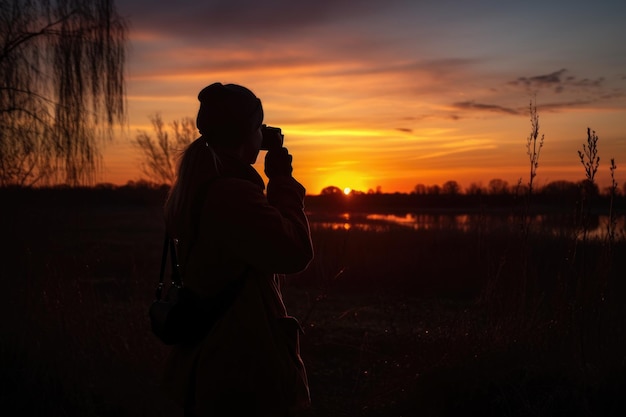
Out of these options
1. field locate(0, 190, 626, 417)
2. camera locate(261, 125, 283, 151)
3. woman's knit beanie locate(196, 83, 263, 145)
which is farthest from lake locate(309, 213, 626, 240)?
woman's knit beanie locate(196, 83, 263, 145)

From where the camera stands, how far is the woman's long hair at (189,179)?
2164mm

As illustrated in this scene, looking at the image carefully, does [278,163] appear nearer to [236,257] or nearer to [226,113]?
[226,113]

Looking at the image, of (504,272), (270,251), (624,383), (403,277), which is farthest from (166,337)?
(403,277)

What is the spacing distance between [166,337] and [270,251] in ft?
1.64

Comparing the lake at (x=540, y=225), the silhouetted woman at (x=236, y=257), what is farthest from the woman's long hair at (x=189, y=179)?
the lake at (x=540, y=225)

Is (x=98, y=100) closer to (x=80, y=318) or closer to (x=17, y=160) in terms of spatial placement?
(x=17, y=160)

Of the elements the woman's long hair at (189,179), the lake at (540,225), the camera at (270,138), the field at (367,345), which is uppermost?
Answer: the camera at (270,138)

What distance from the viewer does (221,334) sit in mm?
2127

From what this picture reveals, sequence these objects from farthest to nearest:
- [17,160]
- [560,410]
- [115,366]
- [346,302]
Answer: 1. [346,302]
2. [17,160]
3. [115,366]
4. [560,410]

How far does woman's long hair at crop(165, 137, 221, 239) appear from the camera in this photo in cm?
216

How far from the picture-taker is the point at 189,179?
218 cm

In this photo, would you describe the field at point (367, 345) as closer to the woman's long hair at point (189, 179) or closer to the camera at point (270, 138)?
the camera at point (270, 138)

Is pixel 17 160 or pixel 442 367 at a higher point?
pixel 17 160

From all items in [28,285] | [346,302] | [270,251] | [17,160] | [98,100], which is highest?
[98,100]
